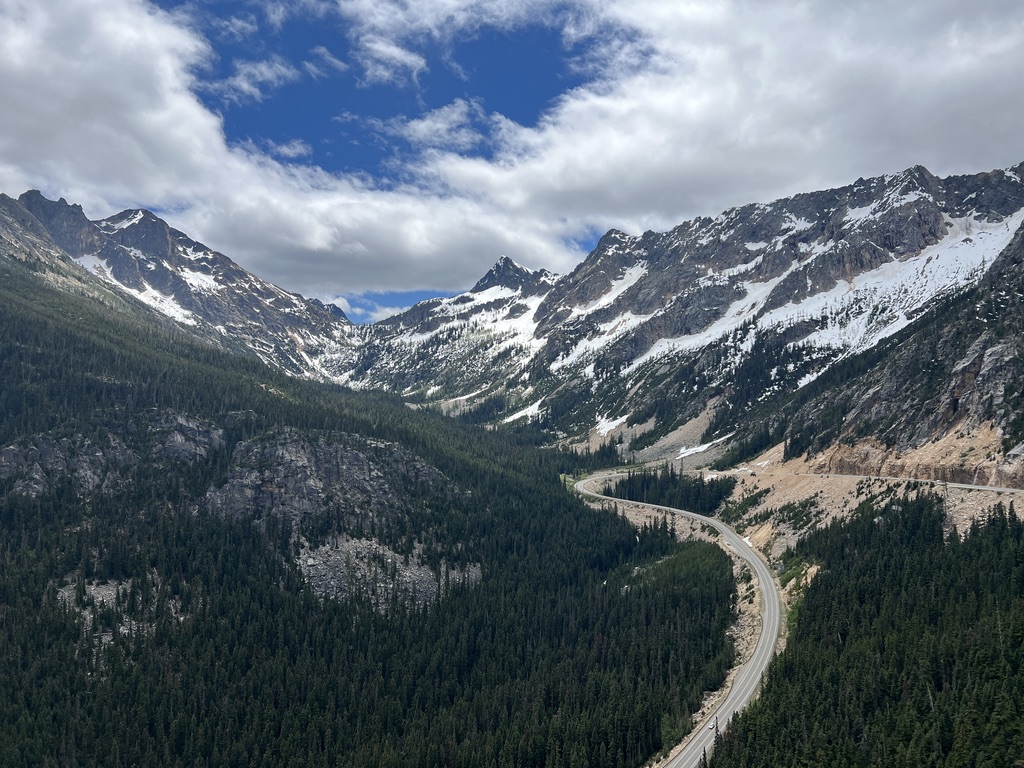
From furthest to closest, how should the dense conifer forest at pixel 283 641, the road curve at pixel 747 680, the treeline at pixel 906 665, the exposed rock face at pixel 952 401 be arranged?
1. the exposed rock face at pixel 952 401
2. the dense conifer forest at pixel 283 641
3. the road curve at pixel 747 680
4. the treeline at pixel 906 665

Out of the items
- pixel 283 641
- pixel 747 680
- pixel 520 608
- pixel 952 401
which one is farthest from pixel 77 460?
pixel 952 401

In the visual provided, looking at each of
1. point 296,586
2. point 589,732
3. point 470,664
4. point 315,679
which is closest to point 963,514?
point 589,732

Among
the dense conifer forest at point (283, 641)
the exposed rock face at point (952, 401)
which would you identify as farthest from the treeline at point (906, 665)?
the exposed rock face at point (952, 401)

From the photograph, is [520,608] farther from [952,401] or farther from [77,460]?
[77,460]

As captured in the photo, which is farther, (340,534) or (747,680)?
(340,534)

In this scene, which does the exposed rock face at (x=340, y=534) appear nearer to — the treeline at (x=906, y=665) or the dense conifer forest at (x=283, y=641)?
the dense conifer forest at (x=283, y=641)

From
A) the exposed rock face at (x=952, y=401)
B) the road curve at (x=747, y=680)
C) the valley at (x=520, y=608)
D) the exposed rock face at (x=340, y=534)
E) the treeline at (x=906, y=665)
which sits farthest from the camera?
the exposed rock face at (x=340, y=534)

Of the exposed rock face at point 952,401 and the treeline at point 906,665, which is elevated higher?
the exposed rock face at point 952,401

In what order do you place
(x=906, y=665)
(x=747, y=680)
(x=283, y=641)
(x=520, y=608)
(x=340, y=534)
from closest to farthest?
(x=906, y=665)
(x=747, y=680)
(x=283, y=641)
(x=520, y=608)
(x=340, y=534)
